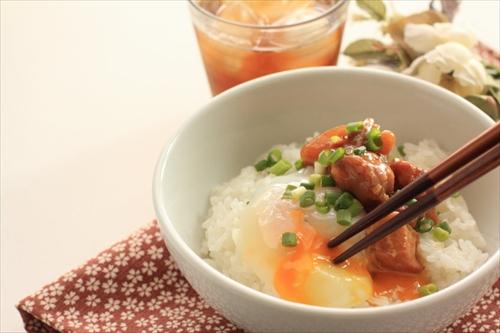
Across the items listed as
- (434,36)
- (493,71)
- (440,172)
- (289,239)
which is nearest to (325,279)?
(289,239)

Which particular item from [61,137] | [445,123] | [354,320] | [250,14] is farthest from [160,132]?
[354,320]

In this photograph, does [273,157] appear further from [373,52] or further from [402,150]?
[373,52]

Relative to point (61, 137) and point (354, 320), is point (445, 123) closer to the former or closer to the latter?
point (354, 320)

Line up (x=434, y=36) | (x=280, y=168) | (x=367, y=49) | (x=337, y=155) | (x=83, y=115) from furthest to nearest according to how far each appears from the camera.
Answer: (x=83, y=115) → (x=367, y=49) → (x=434, y=36) → (x=280, y=168) → (x=337, y=155)

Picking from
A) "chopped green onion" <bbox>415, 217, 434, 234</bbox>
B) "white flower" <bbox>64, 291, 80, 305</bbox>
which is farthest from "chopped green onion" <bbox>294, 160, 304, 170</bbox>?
"white flower" <bbox>64, 291, 80, 305</bbox>

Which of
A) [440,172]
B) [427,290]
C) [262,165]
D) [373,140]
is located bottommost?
[427,290]

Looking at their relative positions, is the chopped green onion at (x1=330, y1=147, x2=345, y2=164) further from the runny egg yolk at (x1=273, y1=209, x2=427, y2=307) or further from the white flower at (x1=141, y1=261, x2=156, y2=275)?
the white flower at (x1=141, y1=261, x2=156, y2=275)

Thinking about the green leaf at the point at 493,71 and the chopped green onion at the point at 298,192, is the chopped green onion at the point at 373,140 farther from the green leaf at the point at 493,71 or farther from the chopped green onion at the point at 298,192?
the green leaf at the point at 493,71

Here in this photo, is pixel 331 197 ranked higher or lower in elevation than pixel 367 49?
higher
